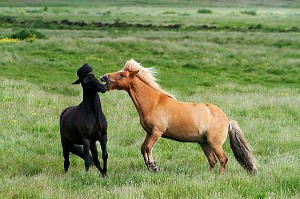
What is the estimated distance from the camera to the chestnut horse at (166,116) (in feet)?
30.7

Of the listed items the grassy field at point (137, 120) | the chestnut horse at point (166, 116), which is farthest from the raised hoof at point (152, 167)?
the grassy field at point (137, 120)

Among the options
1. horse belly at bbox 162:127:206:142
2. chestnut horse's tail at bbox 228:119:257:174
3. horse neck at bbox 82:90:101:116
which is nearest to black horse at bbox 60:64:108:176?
horse neck at bbox 82:90:101:116

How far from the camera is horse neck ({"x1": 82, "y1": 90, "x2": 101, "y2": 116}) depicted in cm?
898

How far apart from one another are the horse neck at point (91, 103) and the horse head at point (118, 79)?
0.31 meters

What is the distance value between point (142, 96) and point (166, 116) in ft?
1.83

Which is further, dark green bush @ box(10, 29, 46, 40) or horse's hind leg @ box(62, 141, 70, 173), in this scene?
dark green bush @ box(10, 29, 46, 40)

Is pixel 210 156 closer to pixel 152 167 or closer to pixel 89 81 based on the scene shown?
pixel 152 167

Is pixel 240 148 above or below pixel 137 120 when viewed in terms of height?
above

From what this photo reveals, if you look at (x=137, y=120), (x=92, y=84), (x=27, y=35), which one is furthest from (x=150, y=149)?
(x=27, y=35)

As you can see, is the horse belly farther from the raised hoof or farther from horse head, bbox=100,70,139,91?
horse head, bbox=100,70,139,91

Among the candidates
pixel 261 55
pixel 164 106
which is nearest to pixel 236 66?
pixel 261 55

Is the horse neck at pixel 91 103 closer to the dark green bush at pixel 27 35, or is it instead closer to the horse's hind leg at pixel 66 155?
the horse's hind leg at pixel 66 155

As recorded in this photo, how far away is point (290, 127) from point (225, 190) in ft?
21.8

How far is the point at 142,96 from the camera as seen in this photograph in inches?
375
